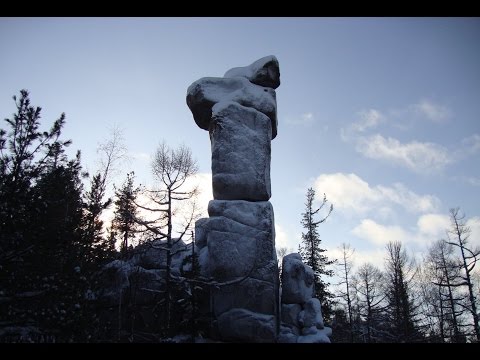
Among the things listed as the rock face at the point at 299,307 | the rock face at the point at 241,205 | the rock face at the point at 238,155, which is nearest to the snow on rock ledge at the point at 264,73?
the rock face at the point at 241,205

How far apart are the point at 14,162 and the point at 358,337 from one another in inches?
1298

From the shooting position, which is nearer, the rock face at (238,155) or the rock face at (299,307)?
the rock face at (299,307)

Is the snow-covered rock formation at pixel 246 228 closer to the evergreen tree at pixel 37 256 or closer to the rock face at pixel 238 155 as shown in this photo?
the rock face at pixel 238 155

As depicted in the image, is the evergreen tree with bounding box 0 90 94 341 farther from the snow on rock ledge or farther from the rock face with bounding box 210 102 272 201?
the snow on rock ledge

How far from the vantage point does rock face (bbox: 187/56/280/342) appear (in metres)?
13.1

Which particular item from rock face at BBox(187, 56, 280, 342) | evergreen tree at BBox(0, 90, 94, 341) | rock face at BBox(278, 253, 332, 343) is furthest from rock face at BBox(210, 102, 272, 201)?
evergreen tree at BBox(0, 90, 94, 341)

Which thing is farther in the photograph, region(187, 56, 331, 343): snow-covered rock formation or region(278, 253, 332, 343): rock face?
region(278, 253, 332, 343): rock face

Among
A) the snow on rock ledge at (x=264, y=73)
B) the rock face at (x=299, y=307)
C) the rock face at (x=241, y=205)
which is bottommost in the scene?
the rock face at (x=299, y=307)

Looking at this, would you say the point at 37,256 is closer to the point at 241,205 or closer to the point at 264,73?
the point at 241,205

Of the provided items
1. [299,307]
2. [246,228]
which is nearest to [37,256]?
[246,228]

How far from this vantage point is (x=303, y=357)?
1.31 m

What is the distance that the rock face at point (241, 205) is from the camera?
13.1 m

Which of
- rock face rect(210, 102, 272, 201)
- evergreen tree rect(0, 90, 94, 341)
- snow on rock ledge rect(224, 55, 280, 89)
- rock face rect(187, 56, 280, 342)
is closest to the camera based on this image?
evergreen tree rect(0, 90, 94, 341)
